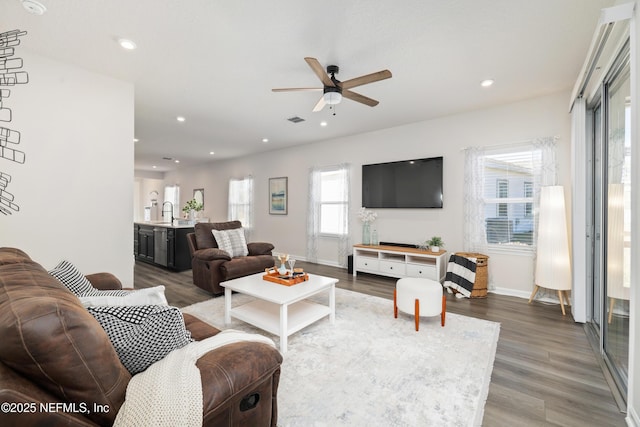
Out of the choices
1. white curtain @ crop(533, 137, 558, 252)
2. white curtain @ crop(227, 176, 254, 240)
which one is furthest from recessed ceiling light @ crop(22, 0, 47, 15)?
white curtain @ crop(227, 176, 254, 240)

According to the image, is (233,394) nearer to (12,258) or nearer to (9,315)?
(9,315)

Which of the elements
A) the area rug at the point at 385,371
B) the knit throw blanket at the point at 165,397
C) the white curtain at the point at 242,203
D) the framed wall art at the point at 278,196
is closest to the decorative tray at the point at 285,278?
the area rug at the point at 385,371

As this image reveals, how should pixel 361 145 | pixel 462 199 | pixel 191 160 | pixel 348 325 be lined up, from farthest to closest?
1. pixel 191 160
2. pixel 361 145
3. pixel 462 199
4. pixel 348 325

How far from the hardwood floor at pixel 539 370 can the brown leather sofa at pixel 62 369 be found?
154 centimetres

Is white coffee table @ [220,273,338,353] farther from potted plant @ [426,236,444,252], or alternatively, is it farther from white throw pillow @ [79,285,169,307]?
potted plant @ [426,236,444,252]

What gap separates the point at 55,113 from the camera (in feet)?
9.35

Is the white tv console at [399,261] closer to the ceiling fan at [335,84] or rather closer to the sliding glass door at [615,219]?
the sliding glass door at [615,219]

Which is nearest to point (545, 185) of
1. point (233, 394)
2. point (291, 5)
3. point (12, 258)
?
point (291, 5)

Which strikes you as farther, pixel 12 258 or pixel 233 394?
pixel 12 258

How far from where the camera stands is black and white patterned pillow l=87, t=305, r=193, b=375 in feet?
3.59

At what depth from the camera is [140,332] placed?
1139 mm

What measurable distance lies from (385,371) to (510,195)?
3178mm

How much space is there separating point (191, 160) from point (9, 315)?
333 inches

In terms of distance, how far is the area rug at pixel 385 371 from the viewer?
5.52ft
